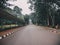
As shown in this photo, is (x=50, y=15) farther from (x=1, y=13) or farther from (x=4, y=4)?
(x=1, y=13)

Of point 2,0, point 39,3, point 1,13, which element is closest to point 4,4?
point 2,0

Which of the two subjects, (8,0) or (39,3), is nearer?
(8,0)

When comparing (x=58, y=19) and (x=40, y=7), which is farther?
(x=58, y=19)

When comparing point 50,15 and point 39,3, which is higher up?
point 39,3

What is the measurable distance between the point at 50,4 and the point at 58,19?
18.9 meters

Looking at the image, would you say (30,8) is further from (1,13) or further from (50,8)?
(1,13)

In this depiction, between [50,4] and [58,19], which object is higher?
[50,4]

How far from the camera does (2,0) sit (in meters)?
49.5

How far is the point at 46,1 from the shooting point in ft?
182

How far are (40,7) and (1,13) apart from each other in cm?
3154

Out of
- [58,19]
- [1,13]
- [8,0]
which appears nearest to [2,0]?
[8,0]

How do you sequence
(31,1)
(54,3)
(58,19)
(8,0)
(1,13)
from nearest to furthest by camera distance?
(1,13), (8,0), (54,3), (31,1), (58,19)

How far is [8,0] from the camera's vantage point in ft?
162

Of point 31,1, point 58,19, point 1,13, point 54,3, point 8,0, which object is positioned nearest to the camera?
point 1,13
